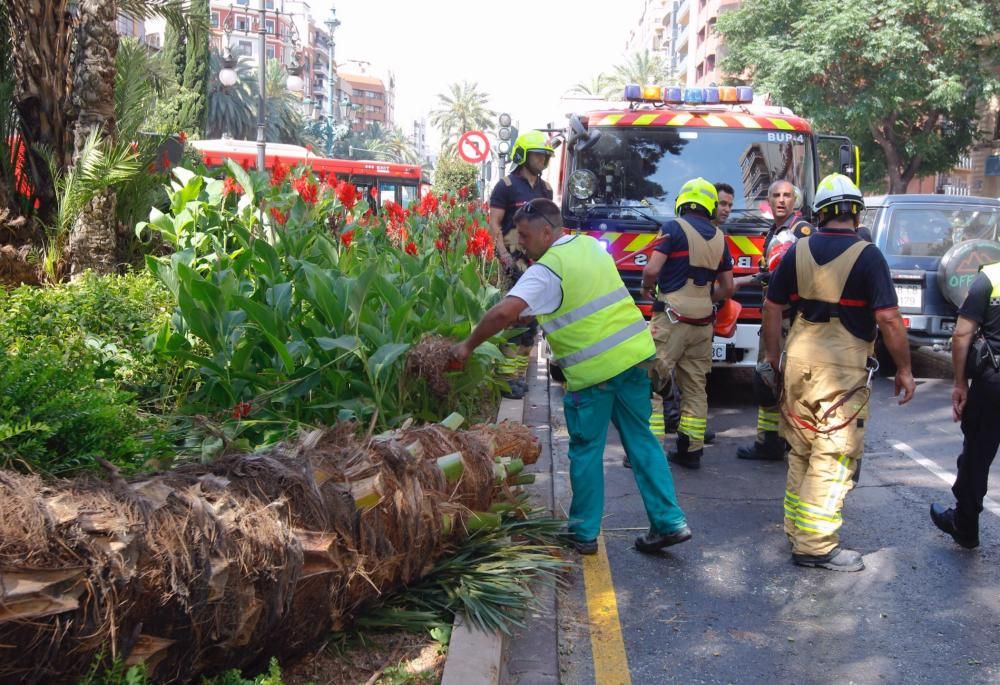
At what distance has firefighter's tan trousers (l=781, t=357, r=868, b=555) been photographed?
513cm

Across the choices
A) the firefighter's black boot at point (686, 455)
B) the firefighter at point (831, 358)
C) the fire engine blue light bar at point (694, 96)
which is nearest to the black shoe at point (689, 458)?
the firefighter's black boot at point (686, 455)

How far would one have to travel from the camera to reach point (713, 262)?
7.02 m

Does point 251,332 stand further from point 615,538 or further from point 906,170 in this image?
point 906,170

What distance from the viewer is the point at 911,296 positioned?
1073 centimetres

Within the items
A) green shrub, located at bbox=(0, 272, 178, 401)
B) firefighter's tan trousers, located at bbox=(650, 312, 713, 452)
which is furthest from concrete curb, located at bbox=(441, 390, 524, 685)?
firefighter's tan trousers, located at bbox=(650, 312, 713, 452)

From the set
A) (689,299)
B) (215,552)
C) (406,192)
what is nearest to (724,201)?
(689,299)

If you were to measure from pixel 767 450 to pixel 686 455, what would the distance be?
609 millimetres

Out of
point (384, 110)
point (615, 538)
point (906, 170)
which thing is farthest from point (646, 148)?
point (384, 110)

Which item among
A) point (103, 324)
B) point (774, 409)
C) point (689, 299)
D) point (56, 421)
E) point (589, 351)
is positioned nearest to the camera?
point (56, 421)

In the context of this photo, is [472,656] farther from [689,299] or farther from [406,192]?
[406,192]

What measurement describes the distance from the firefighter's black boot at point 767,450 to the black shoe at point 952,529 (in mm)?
1783

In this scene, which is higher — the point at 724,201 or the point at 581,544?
the point at 724,201

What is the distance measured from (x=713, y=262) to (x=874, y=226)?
5.31 metres

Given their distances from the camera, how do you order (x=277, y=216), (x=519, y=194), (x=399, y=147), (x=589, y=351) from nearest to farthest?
(x=589, y=351) < (x=277, y=216) < (x=519, y=194) < (x=399, y=147)
